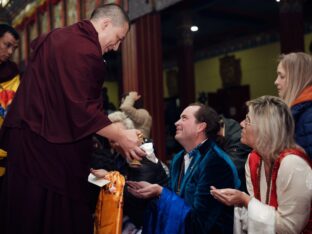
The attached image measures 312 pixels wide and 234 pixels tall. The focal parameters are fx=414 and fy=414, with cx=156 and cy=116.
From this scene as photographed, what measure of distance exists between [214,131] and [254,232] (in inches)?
32.4

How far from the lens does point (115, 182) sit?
2186 millimetres

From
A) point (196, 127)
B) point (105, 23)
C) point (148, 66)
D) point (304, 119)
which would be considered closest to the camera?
point (105, 23)

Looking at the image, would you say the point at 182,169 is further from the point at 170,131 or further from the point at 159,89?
the point at 170,131

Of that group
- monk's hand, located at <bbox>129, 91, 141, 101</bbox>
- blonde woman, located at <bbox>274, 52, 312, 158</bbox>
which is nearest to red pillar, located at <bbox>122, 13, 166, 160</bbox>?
monk's hand, located at <bbox>129, 91, 141, 101</bbox>

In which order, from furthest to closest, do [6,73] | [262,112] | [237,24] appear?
1. [237,24]
2. [6,73]
3. [262,112]

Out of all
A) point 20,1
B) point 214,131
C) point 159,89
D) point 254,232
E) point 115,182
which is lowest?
point 254,232

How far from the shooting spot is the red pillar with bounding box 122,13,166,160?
14.6 feet

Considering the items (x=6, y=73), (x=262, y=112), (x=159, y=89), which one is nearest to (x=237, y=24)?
(x=159, y=89)

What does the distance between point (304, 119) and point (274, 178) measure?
0.41 meters

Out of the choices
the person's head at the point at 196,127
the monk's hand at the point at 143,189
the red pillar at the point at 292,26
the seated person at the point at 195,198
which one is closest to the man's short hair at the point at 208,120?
the person's head at the point at 196,127

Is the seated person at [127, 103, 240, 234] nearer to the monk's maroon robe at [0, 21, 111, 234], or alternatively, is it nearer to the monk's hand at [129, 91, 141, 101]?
the monk's maroon robe at [0, 21, 111, 234]

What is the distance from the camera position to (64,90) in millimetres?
1738

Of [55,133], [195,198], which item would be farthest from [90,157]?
[195,198]

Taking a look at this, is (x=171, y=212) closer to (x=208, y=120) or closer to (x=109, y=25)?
(x=208, y=120)
